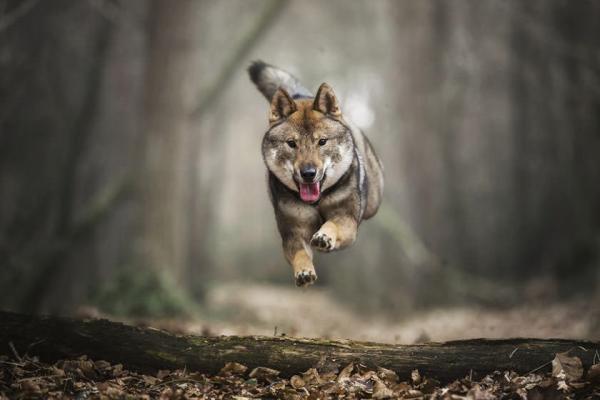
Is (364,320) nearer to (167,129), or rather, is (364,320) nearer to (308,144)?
(167,129)

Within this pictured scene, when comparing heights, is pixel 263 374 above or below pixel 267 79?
below

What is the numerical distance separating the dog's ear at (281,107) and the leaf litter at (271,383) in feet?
6.74

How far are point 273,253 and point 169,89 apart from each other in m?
11.5

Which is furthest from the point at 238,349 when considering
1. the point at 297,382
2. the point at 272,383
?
the point at 297,382

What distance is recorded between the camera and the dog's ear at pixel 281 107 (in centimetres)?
513

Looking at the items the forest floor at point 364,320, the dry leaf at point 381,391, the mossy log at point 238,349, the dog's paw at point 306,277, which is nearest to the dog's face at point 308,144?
the dog's paw at point 306,277

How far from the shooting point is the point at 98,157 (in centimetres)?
1577

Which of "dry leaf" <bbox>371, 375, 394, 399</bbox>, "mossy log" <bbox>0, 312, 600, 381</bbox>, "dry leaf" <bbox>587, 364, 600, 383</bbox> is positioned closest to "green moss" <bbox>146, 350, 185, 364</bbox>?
"mossy log" <bbox>0, 312, 600, 381</bbox>

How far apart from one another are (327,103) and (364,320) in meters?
11.2

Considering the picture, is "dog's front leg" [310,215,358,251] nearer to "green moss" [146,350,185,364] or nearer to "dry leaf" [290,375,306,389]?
"dry leaf" [290,375,306,389]

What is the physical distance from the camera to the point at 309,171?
4809 mm

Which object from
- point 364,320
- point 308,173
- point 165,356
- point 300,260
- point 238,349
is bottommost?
point 165,356

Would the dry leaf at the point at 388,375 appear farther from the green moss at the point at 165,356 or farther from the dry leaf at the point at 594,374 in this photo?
the green moss at the point at 165,356

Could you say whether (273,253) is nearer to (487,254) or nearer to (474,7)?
(487,254)
